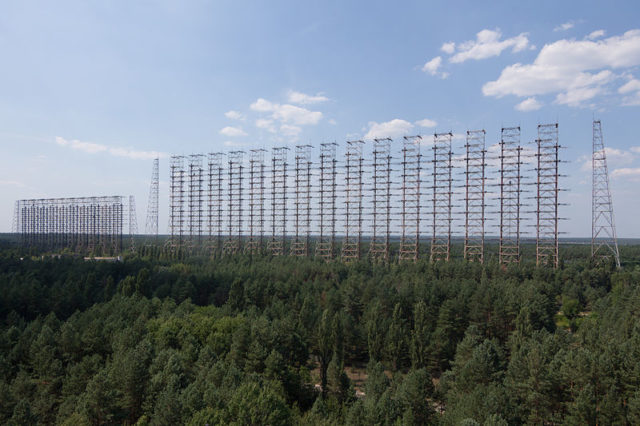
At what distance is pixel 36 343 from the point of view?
34219 millimetres

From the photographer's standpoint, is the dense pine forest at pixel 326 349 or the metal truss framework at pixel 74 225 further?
the metal truss framework at pixel 74 225

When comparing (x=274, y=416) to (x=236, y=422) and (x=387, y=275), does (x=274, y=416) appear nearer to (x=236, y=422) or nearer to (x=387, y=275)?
(x=236, y=422)

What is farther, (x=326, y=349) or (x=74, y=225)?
(x=74, y=225)

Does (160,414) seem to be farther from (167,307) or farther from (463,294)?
(463,294)

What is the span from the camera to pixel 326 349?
129ft

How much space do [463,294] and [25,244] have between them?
140939 millimetres

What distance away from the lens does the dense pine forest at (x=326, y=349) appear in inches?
966

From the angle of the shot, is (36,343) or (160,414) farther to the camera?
(36,343)

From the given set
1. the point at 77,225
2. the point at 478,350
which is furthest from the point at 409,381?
the point at 77,225

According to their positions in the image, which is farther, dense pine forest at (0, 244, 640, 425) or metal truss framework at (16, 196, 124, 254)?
metal truss framework at (16, 196, 124, 254)

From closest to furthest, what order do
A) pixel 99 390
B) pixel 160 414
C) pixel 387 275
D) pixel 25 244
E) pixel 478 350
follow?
pixel 160 414 < pixel 99 390 < pixel 478 350 < pixel 387 275 < pixel 25 244

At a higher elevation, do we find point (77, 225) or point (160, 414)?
point (77, 225)

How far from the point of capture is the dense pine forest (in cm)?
2453

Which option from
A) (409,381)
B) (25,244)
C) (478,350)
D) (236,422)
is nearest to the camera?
(236,422)
